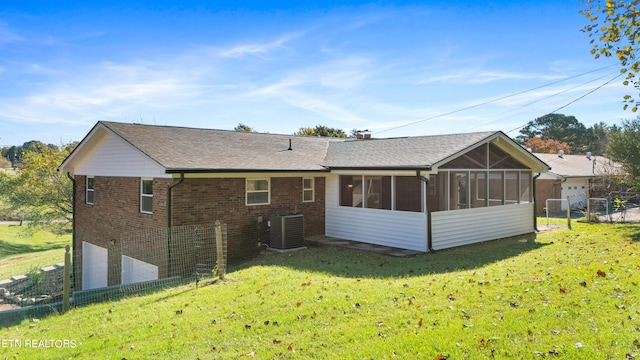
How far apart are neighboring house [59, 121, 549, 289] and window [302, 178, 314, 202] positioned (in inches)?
1.4

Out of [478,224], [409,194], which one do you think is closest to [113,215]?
[409,194]

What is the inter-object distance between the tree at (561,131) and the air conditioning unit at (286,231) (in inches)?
2512

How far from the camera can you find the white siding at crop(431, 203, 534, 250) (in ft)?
41.3

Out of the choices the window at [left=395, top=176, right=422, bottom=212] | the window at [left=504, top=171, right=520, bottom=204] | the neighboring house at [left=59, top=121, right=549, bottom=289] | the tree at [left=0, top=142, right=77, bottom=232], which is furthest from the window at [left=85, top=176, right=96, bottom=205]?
the window at [left=504, top=171, right=520, bottom=204]

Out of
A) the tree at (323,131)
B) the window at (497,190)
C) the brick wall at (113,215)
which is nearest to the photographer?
the brick wall at (113,215)

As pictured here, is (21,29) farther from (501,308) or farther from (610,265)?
(610,265)

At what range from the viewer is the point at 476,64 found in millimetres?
18562

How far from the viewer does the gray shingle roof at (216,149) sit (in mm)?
12047

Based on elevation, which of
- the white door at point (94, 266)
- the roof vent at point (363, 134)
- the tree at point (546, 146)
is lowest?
the white door at point (94, 266)

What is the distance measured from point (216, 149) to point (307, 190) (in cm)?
349

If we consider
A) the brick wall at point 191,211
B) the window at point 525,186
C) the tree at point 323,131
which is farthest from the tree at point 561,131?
the brick wall at point 191,211

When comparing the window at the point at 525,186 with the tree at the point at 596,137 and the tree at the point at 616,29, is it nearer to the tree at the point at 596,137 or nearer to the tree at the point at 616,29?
the tree at the point at 616,29

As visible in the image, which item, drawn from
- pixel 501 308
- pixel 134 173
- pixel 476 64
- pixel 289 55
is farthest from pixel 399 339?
pixel 476 64

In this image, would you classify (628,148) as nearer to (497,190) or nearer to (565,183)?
(565,183)
